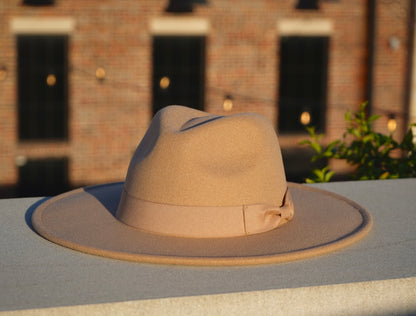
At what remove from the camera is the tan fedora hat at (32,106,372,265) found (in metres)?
2.37

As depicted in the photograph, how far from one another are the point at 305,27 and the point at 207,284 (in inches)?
383

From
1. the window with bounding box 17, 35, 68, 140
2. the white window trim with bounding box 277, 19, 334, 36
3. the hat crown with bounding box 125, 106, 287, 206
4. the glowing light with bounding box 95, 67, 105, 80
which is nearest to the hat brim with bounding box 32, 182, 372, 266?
the hat crown with bounding box 125, 106, 287, 206

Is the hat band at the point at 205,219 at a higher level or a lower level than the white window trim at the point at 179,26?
lower

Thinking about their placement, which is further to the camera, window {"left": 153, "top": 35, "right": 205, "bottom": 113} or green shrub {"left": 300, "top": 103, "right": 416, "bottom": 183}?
window {"left": 153, "top": 35, "right": 205, "bottom": 113}

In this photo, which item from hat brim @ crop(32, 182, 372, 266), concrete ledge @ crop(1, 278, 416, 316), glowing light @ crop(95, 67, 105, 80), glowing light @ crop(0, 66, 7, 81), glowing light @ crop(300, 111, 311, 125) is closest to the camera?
concrete ledge @ crop(1, 278, 416, 316)

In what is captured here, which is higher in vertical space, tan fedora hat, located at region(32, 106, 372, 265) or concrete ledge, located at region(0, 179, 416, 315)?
tan fedora hat, located at region(32, 106, 372, 265)

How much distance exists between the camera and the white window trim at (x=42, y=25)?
9867 millimetres

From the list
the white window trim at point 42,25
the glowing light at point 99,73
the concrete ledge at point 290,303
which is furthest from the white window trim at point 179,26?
the concrete ledge at point 290,303

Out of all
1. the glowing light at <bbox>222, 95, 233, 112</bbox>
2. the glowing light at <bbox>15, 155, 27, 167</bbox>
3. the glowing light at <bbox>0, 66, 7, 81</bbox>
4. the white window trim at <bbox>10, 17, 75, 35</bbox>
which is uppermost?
the white window trim at <bbox>10, 17, 75, 35</bbox>

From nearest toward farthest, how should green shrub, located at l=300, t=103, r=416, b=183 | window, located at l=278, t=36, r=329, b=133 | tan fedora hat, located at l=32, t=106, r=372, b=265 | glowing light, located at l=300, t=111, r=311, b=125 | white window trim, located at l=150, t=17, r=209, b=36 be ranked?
tan fedora hat, located at l=32, t=106, r=372, b=265 < green shrub, located at l=300, t=103, r=416, b=183 < white window trim, located at l=150, t=17, r=209, b=36 < glowing light, located at l=300, t=111, r=311, b=125 < window, located at l=278, t=36, r=329, b=133

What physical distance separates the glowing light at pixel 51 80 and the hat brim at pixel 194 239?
7.65m

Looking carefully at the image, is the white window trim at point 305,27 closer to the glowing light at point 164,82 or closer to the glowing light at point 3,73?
the glowing light at point 164,82

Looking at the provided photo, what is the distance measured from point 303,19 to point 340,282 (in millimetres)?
9601

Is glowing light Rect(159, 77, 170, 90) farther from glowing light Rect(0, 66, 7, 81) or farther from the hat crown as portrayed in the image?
the hat crown
